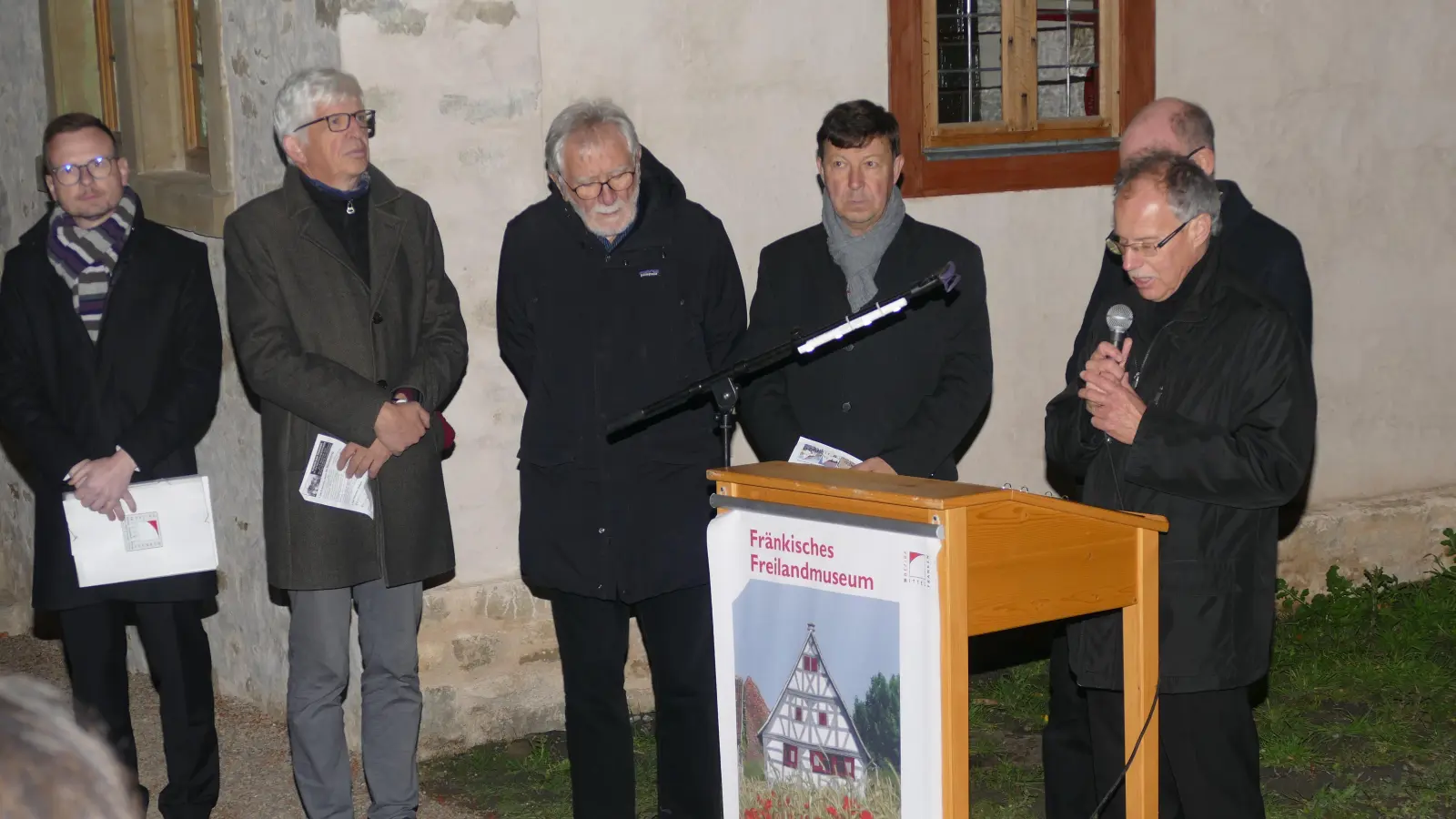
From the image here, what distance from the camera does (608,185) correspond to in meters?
5.04

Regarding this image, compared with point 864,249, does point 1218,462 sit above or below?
below

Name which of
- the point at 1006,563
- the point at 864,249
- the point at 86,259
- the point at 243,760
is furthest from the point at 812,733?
the point at 243,760

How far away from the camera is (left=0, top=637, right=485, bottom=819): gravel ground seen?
601cm

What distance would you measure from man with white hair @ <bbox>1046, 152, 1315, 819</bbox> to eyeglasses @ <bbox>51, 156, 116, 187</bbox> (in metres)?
3.23

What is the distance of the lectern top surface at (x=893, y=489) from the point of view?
359 centimetres

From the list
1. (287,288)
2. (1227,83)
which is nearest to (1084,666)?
(287,288)

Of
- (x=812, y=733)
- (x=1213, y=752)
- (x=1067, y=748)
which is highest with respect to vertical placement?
(x=812, y=733)

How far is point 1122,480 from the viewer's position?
4.30 m

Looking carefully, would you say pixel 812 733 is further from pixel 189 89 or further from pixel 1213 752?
pixel 189 89

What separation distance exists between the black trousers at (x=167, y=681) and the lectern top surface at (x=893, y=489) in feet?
7.50

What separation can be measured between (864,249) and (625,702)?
165 centimetres

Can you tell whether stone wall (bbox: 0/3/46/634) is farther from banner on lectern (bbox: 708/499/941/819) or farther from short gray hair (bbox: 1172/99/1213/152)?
short gray hair (bbox: 1172/99/1213/152)

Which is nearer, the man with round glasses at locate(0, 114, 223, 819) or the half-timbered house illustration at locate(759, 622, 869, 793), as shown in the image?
the half-timbered house illustration at locate(759, 622, 869, 793)

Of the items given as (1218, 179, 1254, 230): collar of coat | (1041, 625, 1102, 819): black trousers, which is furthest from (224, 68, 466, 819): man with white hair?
(1218, 179, 1254, 230): collar of coat
